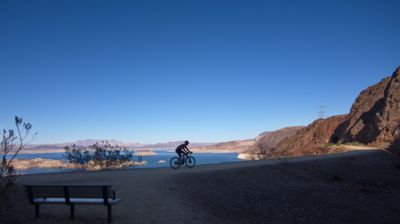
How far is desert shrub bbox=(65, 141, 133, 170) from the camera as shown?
24.3 m

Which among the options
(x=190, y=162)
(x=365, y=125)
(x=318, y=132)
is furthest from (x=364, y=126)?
(x=190, y=162)

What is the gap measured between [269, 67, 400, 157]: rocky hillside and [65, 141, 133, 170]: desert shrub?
1732 cm

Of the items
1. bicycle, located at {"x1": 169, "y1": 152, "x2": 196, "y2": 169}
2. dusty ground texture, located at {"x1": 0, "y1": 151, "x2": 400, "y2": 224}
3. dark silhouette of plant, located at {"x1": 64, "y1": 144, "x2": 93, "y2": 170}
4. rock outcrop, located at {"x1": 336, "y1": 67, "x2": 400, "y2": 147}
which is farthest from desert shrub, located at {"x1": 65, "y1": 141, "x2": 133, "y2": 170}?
rock outcrop, located at {"x1": 336, "y1": 67, "x2": 400, "y2": 147}

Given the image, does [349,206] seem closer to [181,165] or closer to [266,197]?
[266,197]

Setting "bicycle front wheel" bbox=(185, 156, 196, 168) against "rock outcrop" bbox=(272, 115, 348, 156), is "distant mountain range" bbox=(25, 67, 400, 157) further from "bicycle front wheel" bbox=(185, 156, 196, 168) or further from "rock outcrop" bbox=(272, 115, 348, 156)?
"bicycle front wheel" bbox=(185, 156, 196, 168)

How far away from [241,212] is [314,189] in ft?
16.8

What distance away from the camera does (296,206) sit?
10.7 m

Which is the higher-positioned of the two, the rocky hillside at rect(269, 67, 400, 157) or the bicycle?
Result: the rocky hillside at rect(269, 67, 400, 157)

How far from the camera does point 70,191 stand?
319 inches

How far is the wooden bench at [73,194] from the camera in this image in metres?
7.97

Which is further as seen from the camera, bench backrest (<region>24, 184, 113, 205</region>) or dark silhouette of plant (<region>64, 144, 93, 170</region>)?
dark silhouette of plant (<region>64, 144, 93, 170</region>)

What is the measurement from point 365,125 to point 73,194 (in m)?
52.6

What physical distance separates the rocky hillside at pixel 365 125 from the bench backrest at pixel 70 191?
30.9 metres

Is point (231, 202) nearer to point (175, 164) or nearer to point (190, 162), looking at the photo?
point (175, 164)
